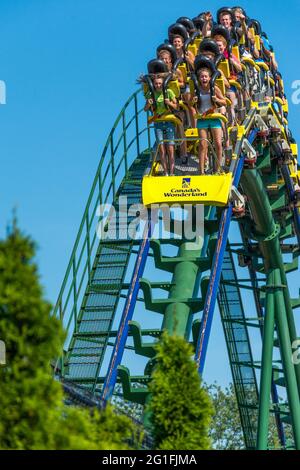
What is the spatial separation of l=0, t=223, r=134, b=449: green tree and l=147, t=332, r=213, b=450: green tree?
5.19 ft

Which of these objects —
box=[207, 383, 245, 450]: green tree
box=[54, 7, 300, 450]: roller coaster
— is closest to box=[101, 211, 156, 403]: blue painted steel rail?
box=[54, 7, 300, 450]: roller coaster

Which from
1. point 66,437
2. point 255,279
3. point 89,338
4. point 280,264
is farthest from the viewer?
point 255,279

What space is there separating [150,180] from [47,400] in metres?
7.33

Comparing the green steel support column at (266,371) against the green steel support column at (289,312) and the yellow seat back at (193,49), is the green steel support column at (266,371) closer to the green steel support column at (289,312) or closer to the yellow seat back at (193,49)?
the green steel support column at (289,312)

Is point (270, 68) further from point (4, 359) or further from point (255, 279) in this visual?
point (4, 359)

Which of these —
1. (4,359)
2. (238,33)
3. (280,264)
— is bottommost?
(4,359)

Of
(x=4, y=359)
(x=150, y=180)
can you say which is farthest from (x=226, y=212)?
(x=4, y=359)

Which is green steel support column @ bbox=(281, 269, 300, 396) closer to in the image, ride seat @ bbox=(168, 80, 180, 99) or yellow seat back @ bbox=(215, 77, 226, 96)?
ride seat @ bbox=(168, 80, 180, 99)

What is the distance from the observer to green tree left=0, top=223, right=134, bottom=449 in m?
7.79

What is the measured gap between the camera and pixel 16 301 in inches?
309

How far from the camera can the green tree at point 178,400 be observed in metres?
9.45

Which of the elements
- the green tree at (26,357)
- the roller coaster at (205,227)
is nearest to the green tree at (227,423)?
the roller coaster at (205,227)

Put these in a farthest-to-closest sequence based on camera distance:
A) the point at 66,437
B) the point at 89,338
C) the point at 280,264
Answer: the point at 280,264
the point at 89,338
the point at 66,437

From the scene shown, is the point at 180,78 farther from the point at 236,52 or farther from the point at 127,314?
the point at 127,314
